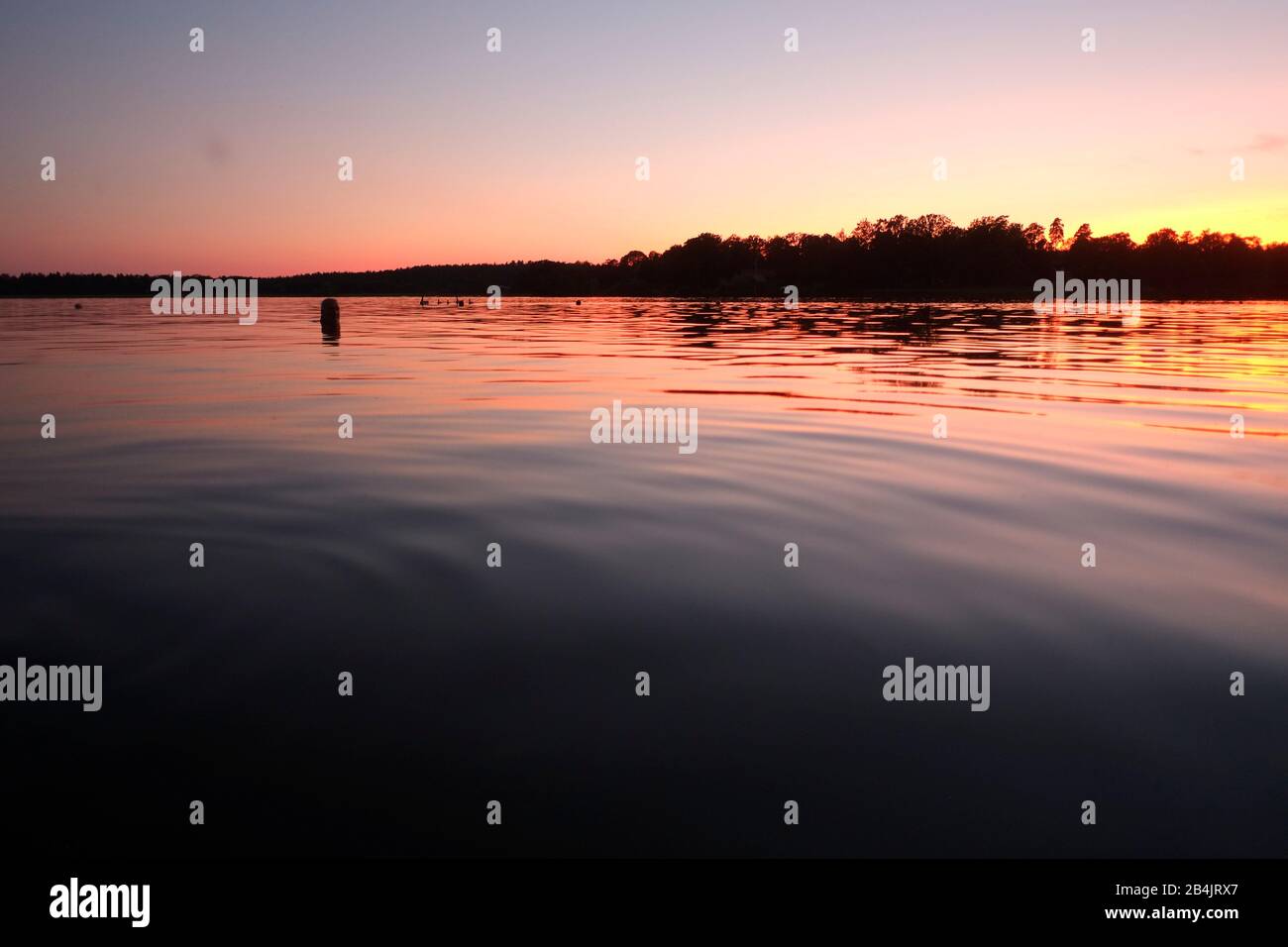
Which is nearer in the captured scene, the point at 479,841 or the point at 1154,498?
the point at 479,841

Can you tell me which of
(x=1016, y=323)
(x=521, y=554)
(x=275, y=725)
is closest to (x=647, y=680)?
(x=275, y=725)

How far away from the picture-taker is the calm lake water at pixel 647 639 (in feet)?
13.4

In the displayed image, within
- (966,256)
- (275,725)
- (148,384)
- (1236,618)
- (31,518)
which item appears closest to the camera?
(275,725)

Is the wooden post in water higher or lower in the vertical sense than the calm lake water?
higher

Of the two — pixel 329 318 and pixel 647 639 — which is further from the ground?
pixel 329 318

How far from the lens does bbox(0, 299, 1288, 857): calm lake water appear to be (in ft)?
13.4

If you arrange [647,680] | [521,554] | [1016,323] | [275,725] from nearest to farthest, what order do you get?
[275,725]
[647,680]
[521,554]
[1016,323]

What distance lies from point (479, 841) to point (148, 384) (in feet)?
71.5

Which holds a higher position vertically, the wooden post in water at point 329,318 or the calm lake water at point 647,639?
the wooden post in water at point 329,318

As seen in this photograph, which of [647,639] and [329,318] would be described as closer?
[647,639]

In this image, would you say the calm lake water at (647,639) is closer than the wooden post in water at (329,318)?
Yes

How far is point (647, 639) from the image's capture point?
6020mm

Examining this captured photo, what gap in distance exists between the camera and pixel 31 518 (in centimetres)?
906

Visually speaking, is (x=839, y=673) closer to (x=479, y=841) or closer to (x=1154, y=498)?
(x=479, y=841)
